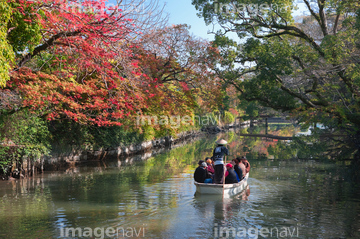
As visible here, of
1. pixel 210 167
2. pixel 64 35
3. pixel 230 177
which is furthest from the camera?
pixel 210 167

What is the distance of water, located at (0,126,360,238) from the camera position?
353 inches

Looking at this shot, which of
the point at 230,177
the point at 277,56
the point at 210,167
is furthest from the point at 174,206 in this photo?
the point at 277,56

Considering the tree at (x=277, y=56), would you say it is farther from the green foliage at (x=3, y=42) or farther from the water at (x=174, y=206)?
the green foliage at (x=3, y=42)

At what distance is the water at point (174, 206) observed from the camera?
Answer: 8.97 metres

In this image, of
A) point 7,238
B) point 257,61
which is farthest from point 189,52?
point 7,238

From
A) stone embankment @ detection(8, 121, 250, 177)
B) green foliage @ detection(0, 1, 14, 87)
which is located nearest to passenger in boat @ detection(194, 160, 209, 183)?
green foliage @ detection(0, 1, 14, 87)

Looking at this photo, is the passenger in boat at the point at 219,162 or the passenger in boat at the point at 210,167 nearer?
the passenger in boat at the point at 219,162

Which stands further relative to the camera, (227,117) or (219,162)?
(227,117)

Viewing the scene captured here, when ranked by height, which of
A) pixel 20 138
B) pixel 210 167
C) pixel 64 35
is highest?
pixel 64 35

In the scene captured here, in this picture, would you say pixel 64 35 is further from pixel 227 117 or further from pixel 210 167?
pixel 227 117

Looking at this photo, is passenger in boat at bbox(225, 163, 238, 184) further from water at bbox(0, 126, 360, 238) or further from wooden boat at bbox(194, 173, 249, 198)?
water at bbox(0, 126, 360, 238)

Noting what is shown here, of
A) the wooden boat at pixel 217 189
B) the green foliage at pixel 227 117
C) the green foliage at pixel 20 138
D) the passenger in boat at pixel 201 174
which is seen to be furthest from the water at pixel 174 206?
the green foliage at pixel 227 117

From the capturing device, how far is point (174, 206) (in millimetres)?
11578

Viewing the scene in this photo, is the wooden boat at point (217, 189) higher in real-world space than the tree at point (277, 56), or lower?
lower
